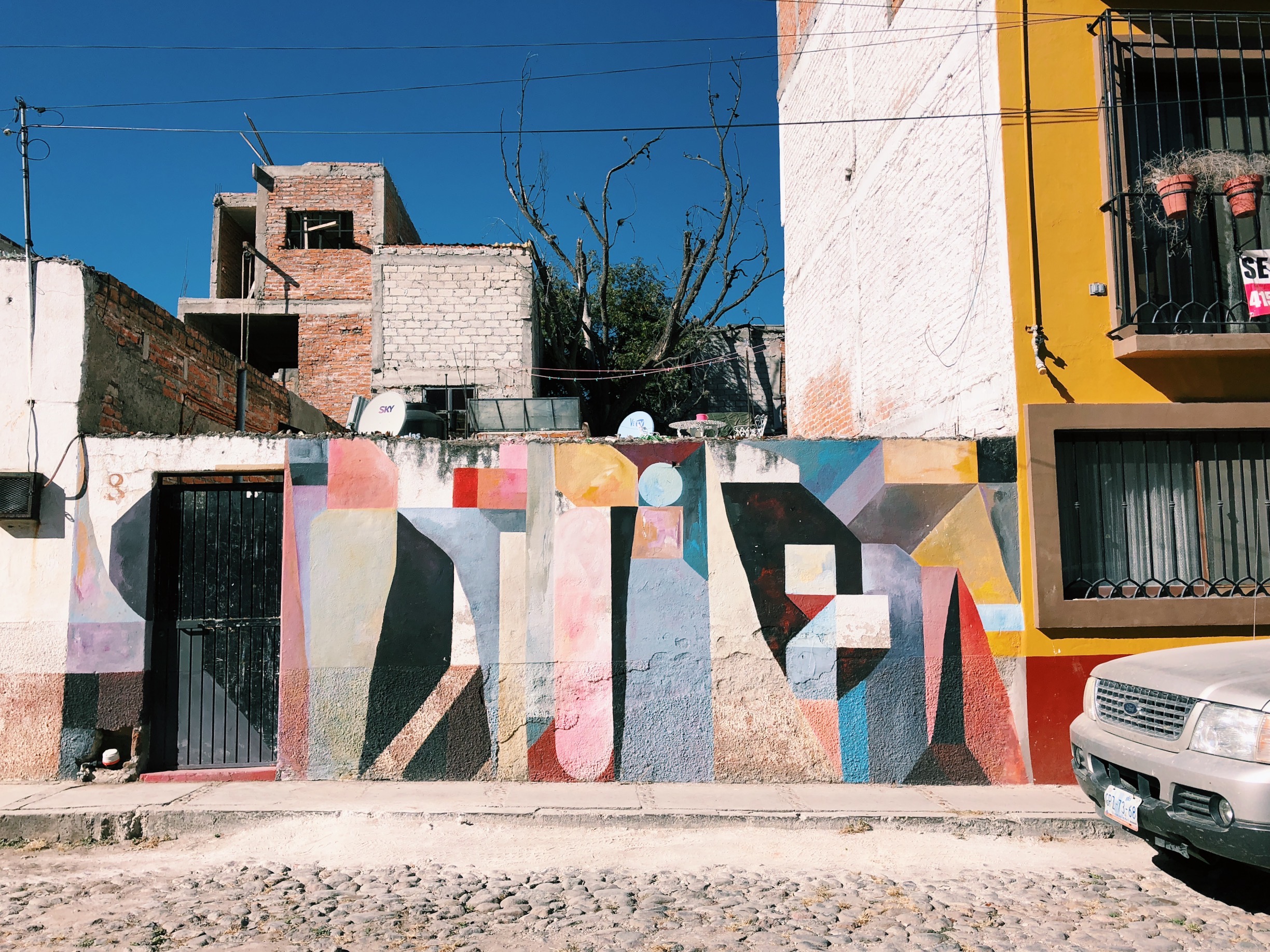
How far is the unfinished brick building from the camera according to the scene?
53.5 ft

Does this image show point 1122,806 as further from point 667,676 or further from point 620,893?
point 667,676

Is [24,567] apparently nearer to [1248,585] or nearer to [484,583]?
[484,583]

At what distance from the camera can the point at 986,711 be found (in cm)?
682

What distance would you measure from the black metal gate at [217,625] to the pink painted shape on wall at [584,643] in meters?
2.20

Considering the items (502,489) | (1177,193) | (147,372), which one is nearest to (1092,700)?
(1177,193)

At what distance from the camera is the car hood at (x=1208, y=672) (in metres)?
4.33

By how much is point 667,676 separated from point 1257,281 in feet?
18.4

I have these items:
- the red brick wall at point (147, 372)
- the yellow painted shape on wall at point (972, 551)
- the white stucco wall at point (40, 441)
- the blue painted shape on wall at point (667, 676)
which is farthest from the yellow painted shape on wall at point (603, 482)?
the white stucco wall at point (40, 441)

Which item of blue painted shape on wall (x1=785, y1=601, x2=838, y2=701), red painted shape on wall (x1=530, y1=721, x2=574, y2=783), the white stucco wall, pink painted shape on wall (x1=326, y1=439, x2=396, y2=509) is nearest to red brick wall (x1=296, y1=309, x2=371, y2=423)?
the white stucco wall

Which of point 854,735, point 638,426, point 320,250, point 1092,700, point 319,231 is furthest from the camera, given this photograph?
point 319,231

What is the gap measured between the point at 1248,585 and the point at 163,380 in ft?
30.0

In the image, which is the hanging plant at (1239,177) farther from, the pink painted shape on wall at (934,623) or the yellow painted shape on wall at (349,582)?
the yellow painted shape on wall at (349,582)

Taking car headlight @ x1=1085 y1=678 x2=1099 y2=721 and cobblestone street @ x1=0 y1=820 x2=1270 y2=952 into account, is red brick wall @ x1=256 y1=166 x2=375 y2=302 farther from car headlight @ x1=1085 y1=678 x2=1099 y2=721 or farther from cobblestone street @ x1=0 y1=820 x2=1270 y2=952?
car headlight @ x1=1085 y1=678 x2=1099 y2=721

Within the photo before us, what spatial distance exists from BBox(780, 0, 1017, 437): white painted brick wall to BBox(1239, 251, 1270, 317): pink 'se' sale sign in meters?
1.94
